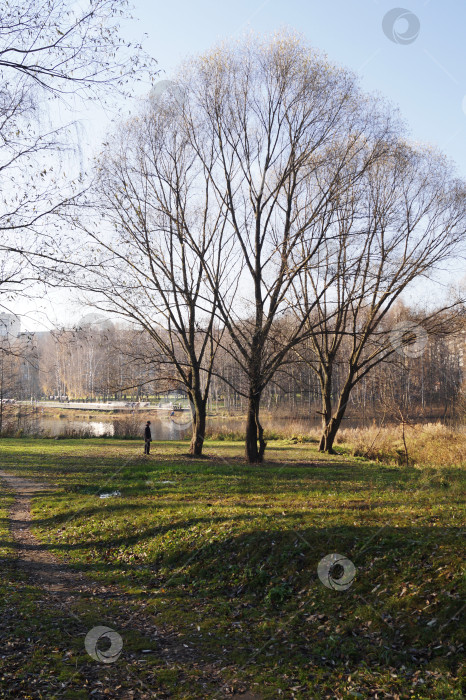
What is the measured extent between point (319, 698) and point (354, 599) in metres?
1.70

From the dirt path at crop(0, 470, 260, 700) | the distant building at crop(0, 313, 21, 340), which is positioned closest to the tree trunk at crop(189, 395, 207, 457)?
the dirt path at crop(0, 470, 260, 700)

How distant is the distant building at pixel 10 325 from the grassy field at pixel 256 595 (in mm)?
4099

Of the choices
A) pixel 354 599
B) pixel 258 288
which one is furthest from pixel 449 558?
pixel 258 288

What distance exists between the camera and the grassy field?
16.6ft

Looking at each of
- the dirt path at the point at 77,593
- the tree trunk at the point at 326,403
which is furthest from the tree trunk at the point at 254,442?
the dirt path at the point at 77,593

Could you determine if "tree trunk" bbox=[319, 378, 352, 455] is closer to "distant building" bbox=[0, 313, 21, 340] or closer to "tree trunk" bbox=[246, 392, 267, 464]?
"tree trunk" bbox=[246, 392, 267, 464]

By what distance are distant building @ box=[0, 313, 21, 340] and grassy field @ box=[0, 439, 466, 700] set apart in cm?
410

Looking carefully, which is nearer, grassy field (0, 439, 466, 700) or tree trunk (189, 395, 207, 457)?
grassy field (0, 439, 466, 700)

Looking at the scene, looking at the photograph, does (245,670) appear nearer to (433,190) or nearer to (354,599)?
(354,599)

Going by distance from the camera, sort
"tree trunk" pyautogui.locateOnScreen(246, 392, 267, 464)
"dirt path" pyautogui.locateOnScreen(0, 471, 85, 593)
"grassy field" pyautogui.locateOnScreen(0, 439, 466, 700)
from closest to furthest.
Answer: "grassy field" pyautogui.locateOnScreen(0, 439, 466, 700), "dirt path" pyautogui.locateOnScreen(0, 471, 85, 593), "tree trunk" pyautogui.locateOnScreen(246, 392, 267, 464)

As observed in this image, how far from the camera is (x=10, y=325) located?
924 cm

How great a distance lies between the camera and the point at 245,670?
5297mm

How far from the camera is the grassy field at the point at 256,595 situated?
5062mm

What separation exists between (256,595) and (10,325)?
6.34m
